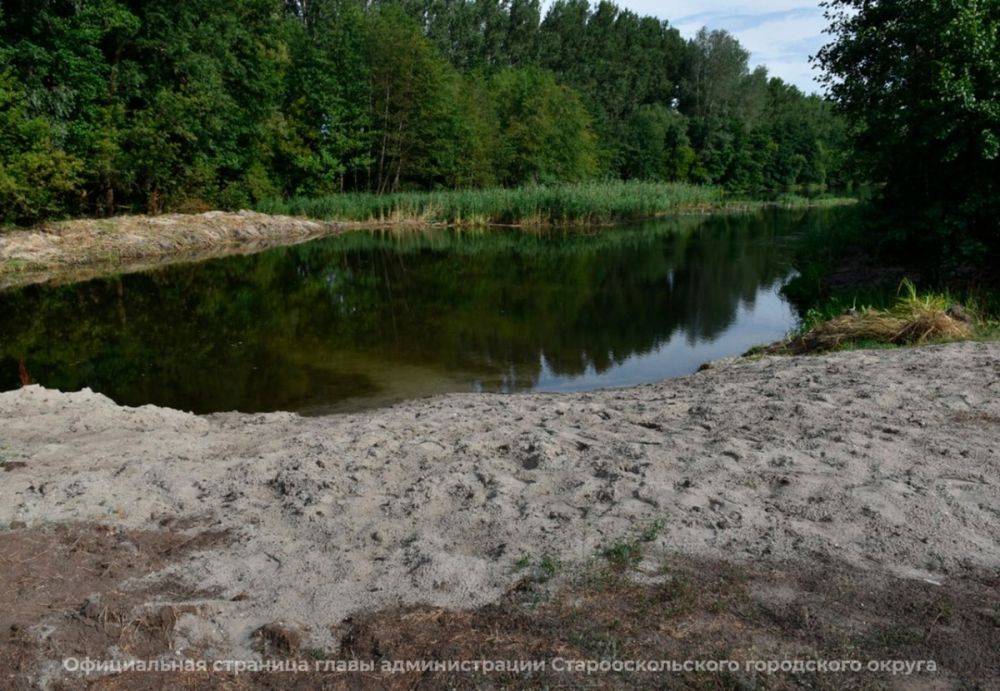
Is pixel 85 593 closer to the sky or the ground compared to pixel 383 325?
closer to the sky

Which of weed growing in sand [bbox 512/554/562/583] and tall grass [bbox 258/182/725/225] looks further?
tall grass [bbox 258/182/725/225]

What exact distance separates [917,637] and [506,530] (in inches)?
76.8

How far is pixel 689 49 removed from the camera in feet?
286

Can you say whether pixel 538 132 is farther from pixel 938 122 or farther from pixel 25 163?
pixel 938 122

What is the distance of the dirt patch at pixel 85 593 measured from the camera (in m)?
3.04

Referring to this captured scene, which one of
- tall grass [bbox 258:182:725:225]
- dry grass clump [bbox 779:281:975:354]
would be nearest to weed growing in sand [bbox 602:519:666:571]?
dry grass clump [bbox 779:281:975:354]

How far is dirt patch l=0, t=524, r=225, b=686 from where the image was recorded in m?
3.04

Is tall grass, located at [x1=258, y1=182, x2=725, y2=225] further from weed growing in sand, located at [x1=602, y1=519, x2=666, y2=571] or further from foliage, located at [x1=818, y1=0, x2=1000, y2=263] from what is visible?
weed growing in sand, located at [x1=602, y1=519, x2=666, y2=571]

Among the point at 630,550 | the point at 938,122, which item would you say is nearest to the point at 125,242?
the point at 938,122

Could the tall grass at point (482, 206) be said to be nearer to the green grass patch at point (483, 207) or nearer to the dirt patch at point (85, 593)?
the green grass patch at point (483, 207)

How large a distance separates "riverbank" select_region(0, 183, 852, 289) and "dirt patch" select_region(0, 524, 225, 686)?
57.3ft

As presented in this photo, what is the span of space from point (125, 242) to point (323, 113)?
19318 mm

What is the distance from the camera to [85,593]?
3426 millimetres

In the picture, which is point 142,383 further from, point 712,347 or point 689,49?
point 689,49
